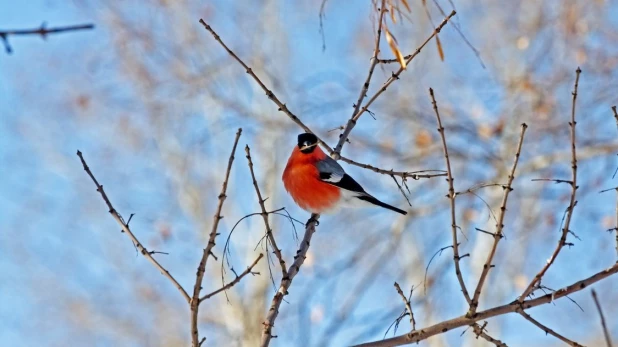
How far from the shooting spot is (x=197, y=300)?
1.70 metres

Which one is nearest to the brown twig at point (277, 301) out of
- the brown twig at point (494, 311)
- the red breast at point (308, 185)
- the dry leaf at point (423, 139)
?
the brown twig at point (494, 311)

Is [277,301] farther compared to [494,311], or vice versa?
[277,301]

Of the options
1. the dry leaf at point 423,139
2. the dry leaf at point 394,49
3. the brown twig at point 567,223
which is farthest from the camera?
the dry leaf at point 423,139

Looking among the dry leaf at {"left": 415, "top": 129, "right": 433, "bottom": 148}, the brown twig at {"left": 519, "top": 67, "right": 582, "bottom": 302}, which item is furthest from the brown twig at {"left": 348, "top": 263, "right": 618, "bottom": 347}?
the dry leaf at {"left": 415, "top": 129, "right": 433, "bottom": 148}

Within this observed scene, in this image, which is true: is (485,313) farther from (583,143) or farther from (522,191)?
(522,191)

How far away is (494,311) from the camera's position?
1787 mm

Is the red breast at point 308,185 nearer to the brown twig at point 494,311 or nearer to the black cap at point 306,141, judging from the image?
the black cap at point 306,141

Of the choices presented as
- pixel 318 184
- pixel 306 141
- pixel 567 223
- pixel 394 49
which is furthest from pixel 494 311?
pixel 306 141

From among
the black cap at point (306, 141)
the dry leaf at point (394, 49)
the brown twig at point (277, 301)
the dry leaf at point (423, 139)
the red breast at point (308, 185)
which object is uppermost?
the dry leaf at point (423, 139)

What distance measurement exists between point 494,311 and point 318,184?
2.09 metres

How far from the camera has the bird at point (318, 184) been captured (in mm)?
3773

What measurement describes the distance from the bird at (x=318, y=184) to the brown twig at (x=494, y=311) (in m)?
1.90

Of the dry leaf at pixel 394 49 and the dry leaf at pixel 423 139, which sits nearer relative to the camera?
the dry leaf at pixel 394 49

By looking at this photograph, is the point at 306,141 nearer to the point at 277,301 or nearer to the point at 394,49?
the point at 394,49
